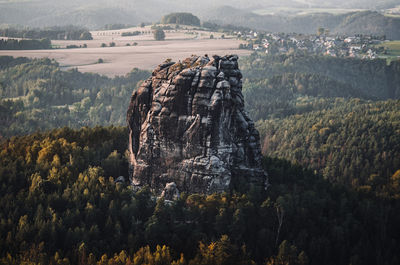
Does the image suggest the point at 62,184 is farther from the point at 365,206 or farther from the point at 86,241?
the point at 365,206

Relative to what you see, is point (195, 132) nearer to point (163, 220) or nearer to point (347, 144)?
point (163, 220)

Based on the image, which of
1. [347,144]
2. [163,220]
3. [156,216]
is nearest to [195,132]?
[156,216]

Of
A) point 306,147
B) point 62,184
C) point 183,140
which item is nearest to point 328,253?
point 183,140

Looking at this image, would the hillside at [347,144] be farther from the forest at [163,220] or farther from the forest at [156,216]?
the forest at [163,220]

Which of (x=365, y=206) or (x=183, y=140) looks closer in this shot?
(x=183, y=140)

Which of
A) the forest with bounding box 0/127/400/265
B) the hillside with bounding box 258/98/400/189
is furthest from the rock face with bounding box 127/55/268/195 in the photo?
the hillside with bounding box 258/98/400/189

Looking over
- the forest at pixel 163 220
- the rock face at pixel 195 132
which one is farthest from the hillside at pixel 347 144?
the rock face at pixel 195 132

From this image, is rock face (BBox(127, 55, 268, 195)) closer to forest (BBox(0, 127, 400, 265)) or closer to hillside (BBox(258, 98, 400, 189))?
forest (BBox(0, 127, 400, 265))
